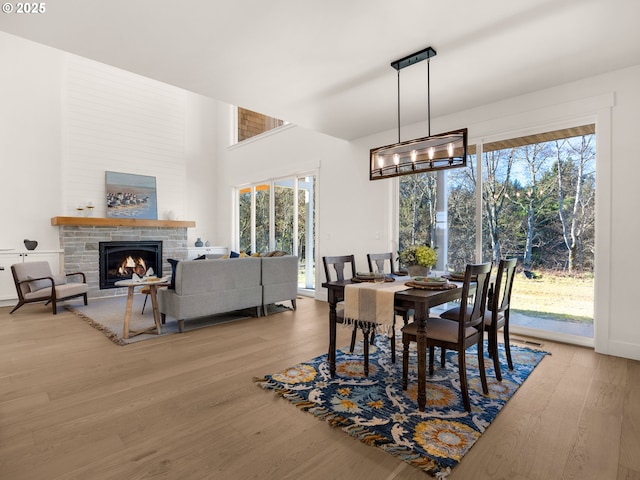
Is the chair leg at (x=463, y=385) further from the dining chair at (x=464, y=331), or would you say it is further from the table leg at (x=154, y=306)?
the table leg at (x=154, y=306)

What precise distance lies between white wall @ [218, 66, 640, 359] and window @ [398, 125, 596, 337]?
188mm

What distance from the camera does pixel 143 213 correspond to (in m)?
7.11

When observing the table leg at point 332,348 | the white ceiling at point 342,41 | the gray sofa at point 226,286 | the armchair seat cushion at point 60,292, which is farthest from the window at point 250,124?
the table leg at point 332,348

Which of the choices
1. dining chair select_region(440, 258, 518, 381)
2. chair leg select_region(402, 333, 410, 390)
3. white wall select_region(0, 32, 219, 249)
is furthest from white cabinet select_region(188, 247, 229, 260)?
chair leg select_region(402, 333, 410, 390)

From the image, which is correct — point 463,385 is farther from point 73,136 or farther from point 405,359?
point 73,136

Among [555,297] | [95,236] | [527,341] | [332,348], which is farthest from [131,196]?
[555,297]

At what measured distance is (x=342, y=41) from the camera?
8.80ft

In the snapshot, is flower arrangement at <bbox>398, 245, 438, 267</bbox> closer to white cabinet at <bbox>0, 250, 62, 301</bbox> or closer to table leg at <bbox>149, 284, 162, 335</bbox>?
table leg at <bbox>149, 284, 162, 335</bbox>

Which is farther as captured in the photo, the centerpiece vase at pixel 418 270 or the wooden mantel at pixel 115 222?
the wooden mantel at pixel 115 222

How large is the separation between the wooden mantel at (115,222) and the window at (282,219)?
128cm

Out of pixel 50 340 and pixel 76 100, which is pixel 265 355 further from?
pixel 76 100

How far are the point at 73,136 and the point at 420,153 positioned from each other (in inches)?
257

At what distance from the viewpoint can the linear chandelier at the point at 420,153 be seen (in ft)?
8.67

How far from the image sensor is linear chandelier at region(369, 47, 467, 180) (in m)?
2.64
